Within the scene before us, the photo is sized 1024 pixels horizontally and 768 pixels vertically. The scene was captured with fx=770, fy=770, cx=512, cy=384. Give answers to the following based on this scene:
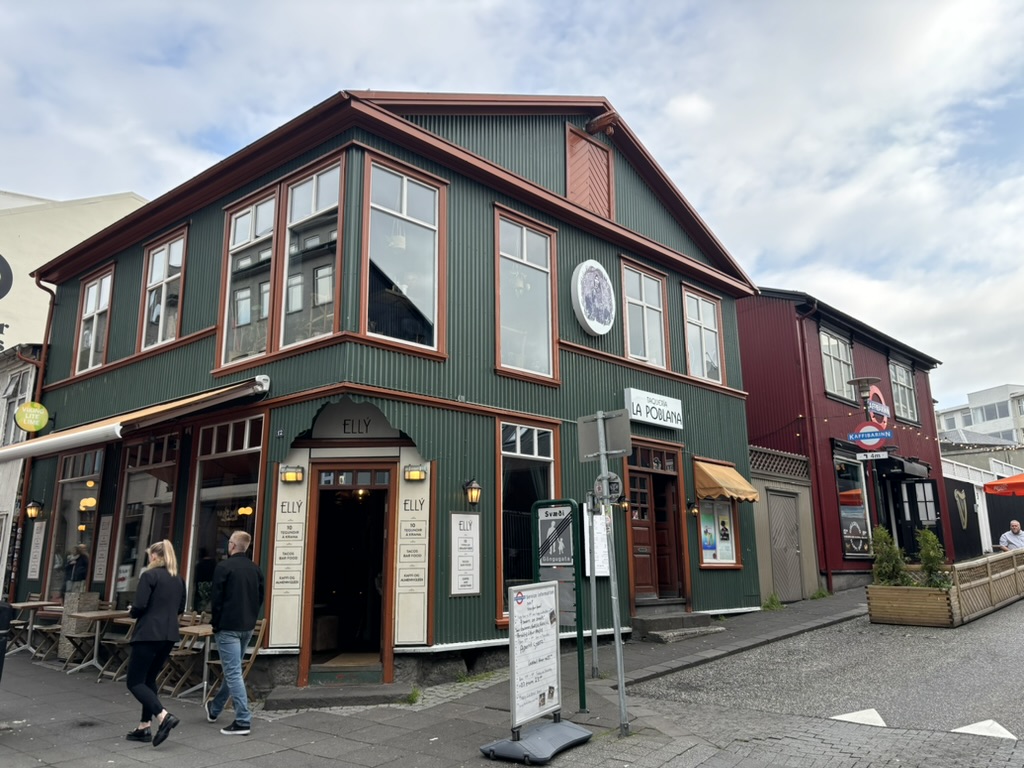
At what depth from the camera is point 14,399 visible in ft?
55.0

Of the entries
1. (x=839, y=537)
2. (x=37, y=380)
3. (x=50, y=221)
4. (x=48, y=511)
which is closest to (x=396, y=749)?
(x=48, y=511)

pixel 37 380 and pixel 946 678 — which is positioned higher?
pixel 37 380

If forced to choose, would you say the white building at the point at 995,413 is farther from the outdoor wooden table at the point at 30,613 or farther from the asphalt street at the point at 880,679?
the outdoor wooden table at the point at 30,613

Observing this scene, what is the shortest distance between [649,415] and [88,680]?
9.08 meters

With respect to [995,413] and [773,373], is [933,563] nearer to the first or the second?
[773,373]

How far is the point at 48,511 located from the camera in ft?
46.2

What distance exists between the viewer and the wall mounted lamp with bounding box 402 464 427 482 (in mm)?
9398

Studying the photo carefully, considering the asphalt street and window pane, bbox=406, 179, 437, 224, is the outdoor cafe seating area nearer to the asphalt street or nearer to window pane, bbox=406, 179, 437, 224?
the asphalt street

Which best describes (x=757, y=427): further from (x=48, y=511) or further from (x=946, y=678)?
(x=48, y=511)

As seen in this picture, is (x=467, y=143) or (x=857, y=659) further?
(x=467, y=143)

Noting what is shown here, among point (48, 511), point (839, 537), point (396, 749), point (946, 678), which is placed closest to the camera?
point (396, 749)

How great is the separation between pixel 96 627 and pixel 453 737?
259 inches

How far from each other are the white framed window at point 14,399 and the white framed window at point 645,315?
12438 millimetres

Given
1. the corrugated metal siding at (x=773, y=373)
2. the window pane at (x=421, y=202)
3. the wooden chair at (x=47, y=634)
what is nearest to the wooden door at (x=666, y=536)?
the window pane at (x=421, y=202)
